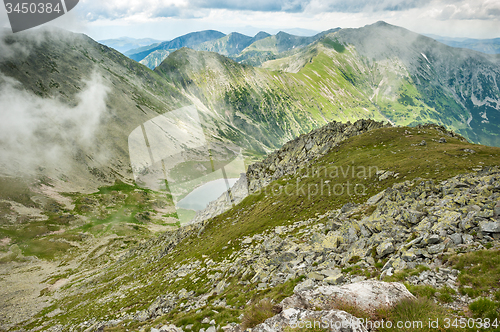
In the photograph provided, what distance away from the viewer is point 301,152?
87.5 m

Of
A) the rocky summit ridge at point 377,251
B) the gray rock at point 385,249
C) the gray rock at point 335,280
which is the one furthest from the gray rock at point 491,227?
the gray rock at point 335,280

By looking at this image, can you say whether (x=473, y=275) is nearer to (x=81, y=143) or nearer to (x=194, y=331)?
(x=194, y=331)

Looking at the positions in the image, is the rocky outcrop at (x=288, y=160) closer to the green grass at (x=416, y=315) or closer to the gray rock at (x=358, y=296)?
the gray rock at (x=358, y=296)

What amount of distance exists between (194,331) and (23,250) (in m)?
139

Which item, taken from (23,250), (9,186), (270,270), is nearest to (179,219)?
(23,250)

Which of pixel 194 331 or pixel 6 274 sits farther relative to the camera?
pixel 6 274

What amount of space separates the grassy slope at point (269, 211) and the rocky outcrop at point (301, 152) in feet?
20.6

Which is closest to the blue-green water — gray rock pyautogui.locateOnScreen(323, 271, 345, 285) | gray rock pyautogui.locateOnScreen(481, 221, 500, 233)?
gray rock pyautogui.locateOnScreen(323, 271, 345, 285)

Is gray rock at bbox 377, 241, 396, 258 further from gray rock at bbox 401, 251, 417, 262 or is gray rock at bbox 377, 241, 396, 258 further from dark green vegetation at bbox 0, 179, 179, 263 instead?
dark green vegetation at bbox 0, 179, 179, 263

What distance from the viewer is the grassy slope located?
136 feet

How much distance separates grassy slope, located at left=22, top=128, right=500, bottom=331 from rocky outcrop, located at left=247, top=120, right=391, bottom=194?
6.27 m

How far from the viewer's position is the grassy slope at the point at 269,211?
41.5 metres

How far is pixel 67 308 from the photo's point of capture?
5281 cm

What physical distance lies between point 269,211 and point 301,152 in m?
38.0
